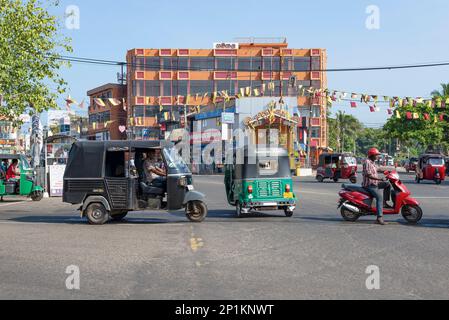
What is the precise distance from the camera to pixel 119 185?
49.4ft

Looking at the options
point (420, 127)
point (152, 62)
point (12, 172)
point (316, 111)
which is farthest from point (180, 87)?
point (12, 172)

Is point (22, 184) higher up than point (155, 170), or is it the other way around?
point (155, 170)

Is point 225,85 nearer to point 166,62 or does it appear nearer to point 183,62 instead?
point 183,62

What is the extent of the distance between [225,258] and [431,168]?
34.5 meters

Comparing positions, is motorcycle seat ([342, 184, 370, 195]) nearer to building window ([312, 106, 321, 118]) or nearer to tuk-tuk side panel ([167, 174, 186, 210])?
tuk-tuk side panel ([167, 174, 186, 210])

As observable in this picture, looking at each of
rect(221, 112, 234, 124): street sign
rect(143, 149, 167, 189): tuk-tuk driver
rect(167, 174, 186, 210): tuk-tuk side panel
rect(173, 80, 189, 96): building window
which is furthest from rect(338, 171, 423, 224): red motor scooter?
rect(173, 80, 189, 96): building window

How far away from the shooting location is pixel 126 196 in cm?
1502

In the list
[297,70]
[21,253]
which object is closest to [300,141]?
[297,70]

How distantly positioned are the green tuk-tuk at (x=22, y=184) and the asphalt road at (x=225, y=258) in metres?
8.81

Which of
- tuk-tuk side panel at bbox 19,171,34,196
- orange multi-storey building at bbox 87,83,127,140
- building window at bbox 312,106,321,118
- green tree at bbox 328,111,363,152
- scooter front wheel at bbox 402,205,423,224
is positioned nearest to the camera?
scooter front wheel at bbox 402,205,423,224

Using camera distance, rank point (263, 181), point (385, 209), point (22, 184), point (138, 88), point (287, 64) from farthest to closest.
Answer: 1. point (138, 88)
2. point (287, 64)
3. point (22, 184)
4. point (263, 181)
5. point (385, 209)

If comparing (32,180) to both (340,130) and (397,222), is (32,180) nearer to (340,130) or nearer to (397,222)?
(397,222)

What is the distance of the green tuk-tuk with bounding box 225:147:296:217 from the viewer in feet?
54.7

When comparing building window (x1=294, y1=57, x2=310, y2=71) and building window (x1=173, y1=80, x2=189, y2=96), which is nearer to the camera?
building window (x1=294, y1=57, x2=310, y2=71)
